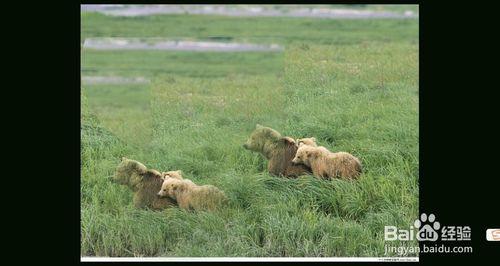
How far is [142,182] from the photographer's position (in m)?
12.5

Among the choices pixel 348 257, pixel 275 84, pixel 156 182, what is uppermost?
pixel 275 84

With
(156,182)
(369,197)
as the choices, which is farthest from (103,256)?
(369,197)

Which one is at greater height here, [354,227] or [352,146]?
[352,146]

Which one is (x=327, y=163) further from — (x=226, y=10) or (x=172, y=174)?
(x=226, y=10)

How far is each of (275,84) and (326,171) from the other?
108cm

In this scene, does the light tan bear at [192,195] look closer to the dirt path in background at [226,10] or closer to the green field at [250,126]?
the green field at [250,126]

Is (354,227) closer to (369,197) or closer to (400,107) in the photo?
(369,197)

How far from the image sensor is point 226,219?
1226 centimetres

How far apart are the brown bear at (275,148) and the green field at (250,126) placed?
81 mm

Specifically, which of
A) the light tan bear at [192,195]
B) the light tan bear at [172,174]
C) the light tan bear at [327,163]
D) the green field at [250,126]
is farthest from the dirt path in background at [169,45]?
the light tan bear at [192,195]

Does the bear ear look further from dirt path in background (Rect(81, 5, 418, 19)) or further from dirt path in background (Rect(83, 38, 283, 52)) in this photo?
dirt path in background (Rect(81, 5, 418, 19))

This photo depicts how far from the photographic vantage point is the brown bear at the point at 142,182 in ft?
40.7
